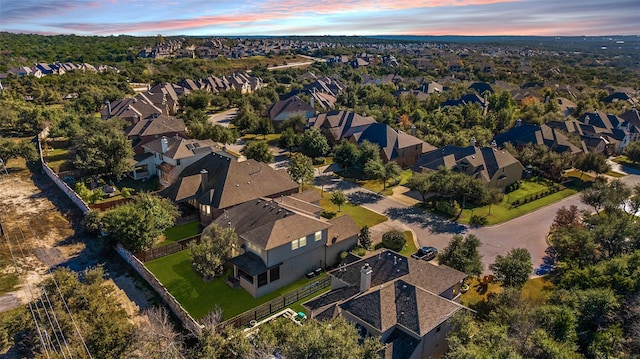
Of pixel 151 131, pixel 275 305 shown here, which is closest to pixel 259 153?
pixel 151 131

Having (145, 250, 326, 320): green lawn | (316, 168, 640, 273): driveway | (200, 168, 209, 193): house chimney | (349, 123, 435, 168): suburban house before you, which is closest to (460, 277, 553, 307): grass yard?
(316, 168, 640, 273): driveway

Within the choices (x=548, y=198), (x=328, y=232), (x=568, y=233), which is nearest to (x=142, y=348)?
(x=328, y=232)

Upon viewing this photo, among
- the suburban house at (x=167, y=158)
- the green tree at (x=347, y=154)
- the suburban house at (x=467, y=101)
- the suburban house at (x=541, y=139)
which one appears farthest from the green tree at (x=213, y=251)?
the suburban house at (x=467, y=101)

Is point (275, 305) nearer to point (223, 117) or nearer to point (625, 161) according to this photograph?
point (625, 161)

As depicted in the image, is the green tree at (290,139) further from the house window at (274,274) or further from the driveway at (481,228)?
the house window at (274,274)

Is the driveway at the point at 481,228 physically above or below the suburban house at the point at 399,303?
below

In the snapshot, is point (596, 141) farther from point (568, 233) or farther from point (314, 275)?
point (314, 275)

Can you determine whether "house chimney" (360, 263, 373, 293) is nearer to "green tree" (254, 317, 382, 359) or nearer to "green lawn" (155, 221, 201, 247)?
"green tree" (254, 317, 382, 359)
